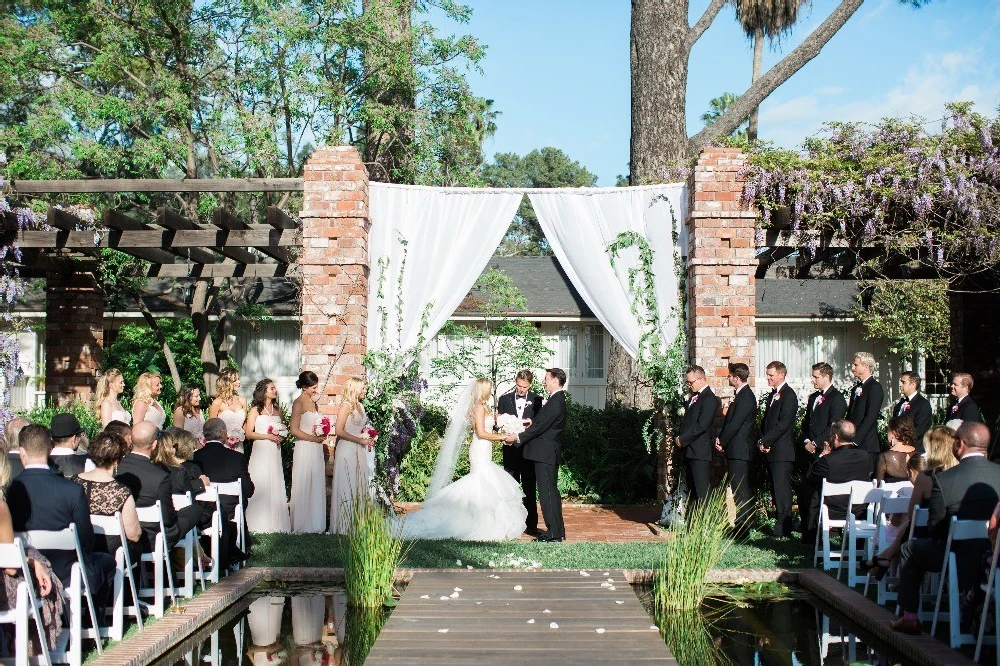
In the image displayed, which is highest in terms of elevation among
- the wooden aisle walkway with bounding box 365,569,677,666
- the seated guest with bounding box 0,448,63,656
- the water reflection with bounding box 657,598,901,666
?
the seated guest with bounding box 0,448,63,656

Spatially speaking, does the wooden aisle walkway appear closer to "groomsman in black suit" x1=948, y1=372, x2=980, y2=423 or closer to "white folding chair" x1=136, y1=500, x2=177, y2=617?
"white folding chair" x1=136, y1=500, x2=177, y2=617

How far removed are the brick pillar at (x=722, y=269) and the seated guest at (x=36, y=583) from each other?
21.9 feet

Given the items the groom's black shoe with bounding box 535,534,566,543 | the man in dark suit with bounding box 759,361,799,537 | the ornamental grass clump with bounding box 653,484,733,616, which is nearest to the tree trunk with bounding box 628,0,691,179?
the man in dark suit with bounding box 759,361,799,537

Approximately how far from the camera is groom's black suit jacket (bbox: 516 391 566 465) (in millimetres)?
9820

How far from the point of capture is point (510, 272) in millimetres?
24172

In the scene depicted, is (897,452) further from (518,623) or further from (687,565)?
(518,623)

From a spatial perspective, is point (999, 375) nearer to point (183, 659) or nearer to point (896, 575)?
point (896, 575)

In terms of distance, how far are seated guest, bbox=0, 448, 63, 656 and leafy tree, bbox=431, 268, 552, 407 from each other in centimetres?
1001

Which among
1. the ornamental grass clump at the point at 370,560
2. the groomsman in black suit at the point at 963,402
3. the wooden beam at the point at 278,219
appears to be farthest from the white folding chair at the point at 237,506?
the groomsman in black suit at the point at 963,402

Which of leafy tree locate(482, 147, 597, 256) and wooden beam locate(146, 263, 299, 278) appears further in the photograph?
leafy tree locate(482, 147, 597, 256)

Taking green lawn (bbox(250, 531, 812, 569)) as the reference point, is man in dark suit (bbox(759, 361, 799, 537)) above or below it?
above

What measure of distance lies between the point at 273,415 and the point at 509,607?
16.5 feet

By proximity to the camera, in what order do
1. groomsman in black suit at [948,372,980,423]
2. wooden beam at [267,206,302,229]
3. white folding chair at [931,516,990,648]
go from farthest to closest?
wooden beam at [267,206,302,229] → groomsman in black suit at [948,372,980,423] → white folding chair at [931,516,990,648]

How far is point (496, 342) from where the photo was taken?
61.1ft
